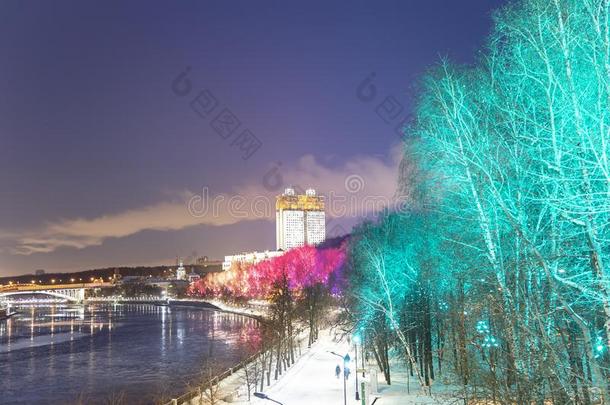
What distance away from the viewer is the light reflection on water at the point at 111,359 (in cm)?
3628

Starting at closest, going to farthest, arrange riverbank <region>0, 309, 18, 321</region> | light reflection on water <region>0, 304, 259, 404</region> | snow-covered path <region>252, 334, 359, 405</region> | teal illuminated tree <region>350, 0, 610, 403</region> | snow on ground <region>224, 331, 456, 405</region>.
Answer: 1. teal illuminated tree <region>350, 0, 610, 403</region>
2. snow on ground <region>224, 331, 456, 405</region>
3. snow-covered path <region>252, 334, 359, 405</region>
4. light reflection on water <region>0, 304, 259, 404</region>
5. riverbank <region>0, 309, 18, 321</region>

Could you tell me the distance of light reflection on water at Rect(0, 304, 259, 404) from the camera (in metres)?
36.3

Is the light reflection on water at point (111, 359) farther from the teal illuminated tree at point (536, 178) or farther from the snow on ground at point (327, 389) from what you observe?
the teal illuminated tree at point (536, 178)

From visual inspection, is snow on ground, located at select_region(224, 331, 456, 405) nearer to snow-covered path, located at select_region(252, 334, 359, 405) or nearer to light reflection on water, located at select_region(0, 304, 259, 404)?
snow-covered path, located at select_region(252, 334, 359, 405)

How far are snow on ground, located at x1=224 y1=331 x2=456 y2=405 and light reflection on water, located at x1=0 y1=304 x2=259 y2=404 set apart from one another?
503cm

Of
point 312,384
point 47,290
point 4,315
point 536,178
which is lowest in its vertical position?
point 4,315

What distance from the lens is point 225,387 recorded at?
34062 mm

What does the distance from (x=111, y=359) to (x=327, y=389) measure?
27.2 metres

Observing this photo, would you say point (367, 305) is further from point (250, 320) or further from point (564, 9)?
point (250, 320)

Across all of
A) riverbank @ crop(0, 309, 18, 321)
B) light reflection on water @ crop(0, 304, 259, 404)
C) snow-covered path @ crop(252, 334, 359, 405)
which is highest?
snow-covered path @ crop(252, 334, 359, 405)

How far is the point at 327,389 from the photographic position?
1216 inches

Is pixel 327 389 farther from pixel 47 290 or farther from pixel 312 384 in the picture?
pixel 47 290

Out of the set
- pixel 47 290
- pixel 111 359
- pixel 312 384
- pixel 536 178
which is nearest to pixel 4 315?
pixel 47 290

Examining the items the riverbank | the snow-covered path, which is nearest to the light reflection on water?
the snow-covered path
